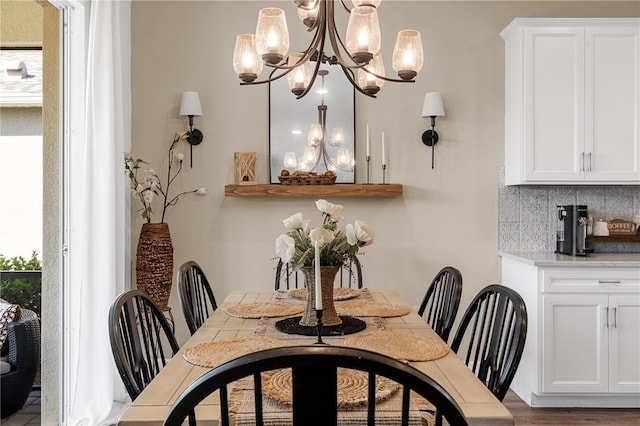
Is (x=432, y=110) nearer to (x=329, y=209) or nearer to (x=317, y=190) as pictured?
(x=317, y=190)

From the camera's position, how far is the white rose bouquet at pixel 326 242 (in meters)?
2.00

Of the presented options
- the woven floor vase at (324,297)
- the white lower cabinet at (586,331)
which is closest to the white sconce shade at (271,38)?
the woven floor vase at (324,297)

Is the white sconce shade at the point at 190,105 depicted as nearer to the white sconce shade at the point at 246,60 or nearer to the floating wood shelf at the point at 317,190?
the floating wood shelf at the point at 317,190

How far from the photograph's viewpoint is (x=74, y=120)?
306cm

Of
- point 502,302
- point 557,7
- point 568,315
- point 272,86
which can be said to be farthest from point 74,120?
point 557,7

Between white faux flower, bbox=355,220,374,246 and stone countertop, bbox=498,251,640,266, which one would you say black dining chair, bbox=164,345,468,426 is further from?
stone countertop, bbox=498,251,640,266

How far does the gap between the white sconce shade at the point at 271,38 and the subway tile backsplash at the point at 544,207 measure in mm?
2352

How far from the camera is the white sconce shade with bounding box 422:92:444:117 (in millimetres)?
3766

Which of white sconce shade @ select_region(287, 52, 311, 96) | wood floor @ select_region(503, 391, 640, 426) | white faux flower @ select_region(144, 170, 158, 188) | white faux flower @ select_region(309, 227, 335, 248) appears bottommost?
wood floor @ select_region(503, 391, 640, 426)

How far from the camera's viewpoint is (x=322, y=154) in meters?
3.83

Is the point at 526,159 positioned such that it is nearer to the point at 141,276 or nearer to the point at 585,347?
the point at 585,347

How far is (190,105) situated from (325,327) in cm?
222

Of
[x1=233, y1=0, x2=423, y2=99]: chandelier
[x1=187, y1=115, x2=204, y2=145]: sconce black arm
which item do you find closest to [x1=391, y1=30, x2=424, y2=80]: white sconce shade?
[x1=233, y1=0, x2=423, y2=99]: chandelier

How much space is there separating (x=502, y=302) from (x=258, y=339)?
81cm
